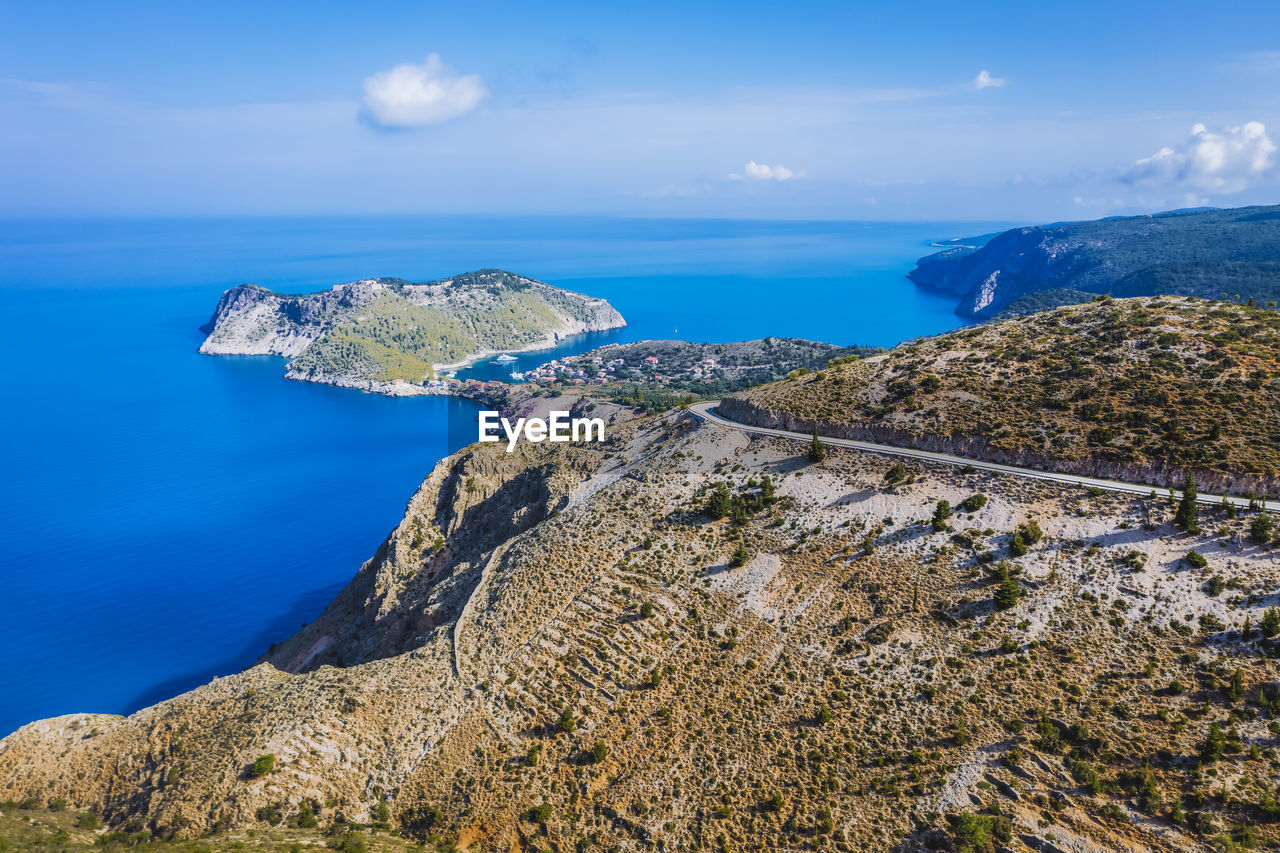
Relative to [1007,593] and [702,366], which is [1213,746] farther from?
[702,366]

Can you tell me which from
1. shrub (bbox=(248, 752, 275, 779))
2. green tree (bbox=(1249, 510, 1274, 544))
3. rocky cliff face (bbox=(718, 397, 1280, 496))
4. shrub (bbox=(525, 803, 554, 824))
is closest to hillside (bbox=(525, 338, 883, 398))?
rocky cliff face (bbox=(718, 397, 1280, 496))

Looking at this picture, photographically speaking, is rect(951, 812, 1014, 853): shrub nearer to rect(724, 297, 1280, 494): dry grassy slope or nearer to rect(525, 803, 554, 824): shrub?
rect(525, 803, 554, 824): shrub

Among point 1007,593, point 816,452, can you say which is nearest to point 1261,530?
point 1007,593

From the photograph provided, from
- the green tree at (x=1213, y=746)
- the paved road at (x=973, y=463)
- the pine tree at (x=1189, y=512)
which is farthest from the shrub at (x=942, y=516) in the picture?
the green tree at (x=1213, y=746)

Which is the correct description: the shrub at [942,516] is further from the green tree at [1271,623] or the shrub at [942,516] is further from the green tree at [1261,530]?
the green tree at [1271,623]

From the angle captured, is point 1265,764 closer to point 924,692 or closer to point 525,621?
point 924,692

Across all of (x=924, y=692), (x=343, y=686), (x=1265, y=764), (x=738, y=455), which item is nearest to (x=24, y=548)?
(x=343, y=686)
